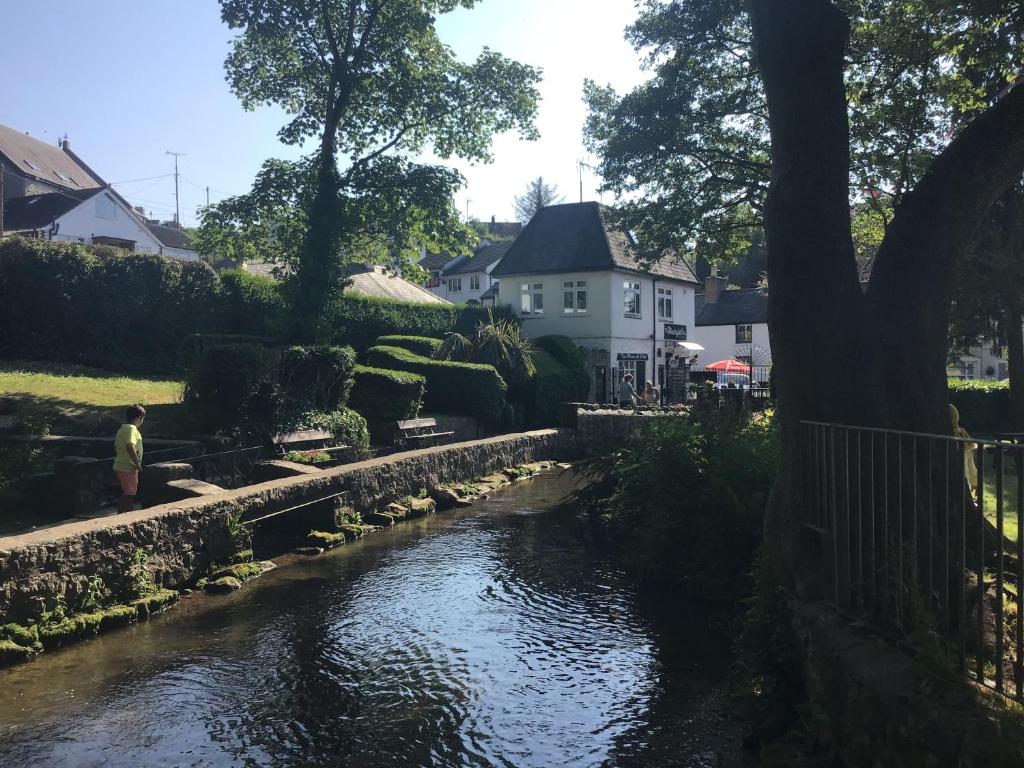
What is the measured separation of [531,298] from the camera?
37438 mm

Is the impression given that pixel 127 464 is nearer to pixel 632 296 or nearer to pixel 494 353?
pixel 494 353

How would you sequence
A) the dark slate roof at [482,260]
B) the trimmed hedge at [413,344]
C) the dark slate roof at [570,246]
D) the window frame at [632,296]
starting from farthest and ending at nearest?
the dark slate roof at [482,260]
the window frame at [632,296]
the dark slate roof at [570,246]
the trimmed hedge at [413,344]

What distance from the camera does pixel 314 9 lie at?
21.6 metres

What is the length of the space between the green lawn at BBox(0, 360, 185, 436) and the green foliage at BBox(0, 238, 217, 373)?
1141 mm

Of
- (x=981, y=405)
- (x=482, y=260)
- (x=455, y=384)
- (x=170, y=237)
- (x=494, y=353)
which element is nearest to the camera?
(x=455, y=384)

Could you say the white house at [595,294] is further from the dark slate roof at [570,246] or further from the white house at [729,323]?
the white house at [729,323]

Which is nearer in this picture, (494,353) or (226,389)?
(226,389)

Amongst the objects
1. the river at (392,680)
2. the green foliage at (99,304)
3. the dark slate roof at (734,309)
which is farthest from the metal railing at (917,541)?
the dark slate roof at (734,309)

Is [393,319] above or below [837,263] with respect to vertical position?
above

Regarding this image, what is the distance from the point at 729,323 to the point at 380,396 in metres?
37.0

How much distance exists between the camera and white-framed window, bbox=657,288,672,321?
38750 millimetres

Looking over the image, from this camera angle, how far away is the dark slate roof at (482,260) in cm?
5700

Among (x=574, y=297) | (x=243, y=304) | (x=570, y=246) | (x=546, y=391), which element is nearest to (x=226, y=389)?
(x=243, y=304)

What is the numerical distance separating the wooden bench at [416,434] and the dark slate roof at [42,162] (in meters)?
46.8
